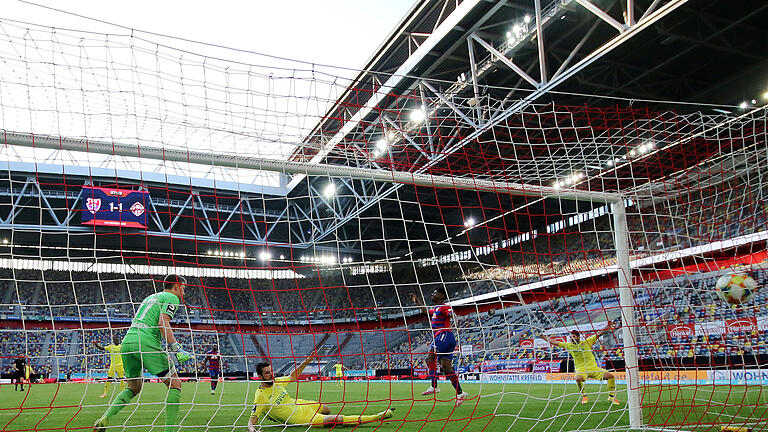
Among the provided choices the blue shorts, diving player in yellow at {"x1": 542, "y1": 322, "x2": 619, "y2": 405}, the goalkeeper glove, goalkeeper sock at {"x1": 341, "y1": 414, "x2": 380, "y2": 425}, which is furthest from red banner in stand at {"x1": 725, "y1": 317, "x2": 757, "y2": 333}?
the goalkeeper glove

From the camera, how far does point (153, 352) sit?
491 centimetres

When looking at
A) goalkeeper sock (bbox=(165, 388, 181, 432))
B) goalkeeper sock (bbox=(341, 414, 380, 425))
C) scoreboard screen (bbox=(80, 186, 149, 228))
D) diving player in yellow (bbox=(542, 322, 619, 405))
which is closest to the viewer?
goalkeeper sock (bbox=(165, 388, 181, 432))

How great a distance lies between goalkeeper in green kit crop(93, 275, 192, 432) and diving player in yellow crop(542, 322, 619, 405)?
14.9 feet

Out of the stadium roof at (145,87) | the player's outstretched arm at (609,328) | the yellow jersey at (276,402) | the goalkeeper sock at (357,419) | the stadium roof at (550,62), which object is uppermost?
the stadium roof at (550,62)

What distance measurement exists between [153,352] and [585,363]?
6.76m

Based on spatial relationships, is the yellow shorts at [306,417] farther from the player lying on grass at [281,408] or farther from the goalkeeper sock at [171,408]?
the goalkeeper sock at [171,408]

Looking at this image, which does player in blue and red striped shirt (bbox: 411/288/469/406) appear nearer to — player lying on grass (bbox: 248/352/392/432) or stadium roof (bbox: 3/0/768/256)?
player lying on grass (bbox: 248/352/392/432)

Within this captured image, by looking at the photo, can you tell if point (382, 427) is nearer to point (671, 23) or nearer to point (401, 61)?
point (671, 23)

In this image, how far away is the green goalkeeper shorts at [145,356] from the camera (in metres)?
4.97

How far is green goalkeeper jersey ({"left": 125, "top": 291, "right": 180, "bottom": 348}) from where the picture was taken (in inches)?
198

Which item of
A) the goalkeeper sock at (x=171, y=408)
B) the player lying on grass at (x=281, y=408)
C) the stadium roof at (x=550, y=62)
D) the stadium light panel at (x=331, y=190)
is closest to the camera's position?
the goalkeeper sock at (x=171, y=408)

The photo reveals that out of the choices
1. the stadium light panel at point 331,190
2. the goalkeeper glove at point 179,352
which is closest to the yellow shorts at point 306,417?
the goalkeeper glove at point 179,352

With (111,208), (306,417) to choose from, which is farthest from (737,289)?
(111,208)

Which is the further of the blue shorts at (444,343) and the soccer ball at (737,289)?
the blue shorts at (444,343)
